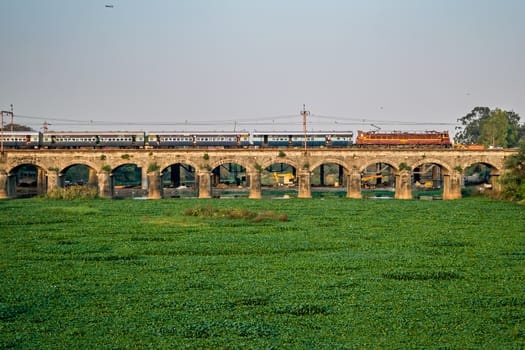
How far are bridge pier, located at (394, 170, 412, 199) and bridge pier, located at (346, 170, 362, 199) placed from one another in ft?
11.7

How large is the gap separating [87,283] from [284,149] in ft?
131

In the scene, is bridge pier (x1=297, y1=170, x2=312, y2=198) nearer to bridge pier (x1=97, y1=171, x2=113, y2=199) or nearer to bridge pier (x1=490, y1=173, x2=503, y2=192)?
bridge pier (x1=490, y1=173, x2=503, y2=192)

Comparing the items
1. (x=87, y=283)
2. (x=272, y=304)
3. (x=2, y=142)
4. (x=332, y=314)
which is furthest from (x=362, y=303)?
(x=2, y=142)

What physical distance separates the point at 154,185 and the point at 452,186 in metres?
27.7

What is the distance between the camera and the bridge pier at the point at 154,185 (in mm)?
59969

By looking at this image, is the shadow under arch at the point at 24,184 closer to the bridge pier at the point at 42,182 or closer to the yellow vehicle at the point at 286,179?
the bridge pier at the point at 42,182

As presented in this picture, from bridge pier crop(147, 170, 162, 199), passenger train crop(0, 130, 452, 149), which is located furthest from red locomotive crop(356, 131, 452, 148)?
bridge pier crop(147, 170, 162, 199)

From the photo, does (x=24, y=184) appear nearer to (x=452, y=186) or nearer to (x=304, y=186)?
(x=304, y=186)

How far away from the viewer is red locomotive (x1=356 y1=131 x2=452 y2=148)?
223ft

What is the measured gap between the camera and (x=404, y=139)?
69.4 m

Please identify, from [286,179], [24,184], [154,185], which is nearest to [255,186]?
[154,185]

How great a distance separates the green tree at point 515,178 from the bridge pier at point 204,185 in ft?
84.7

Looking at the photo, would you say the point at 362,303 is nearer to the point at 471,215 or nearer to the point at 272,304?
the point at 272,304

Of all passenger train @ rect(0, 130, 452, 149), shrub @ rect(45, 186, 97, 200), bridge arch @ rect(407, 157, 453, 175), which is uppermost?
passenger train @ rect(0, 130, 452, 149)
